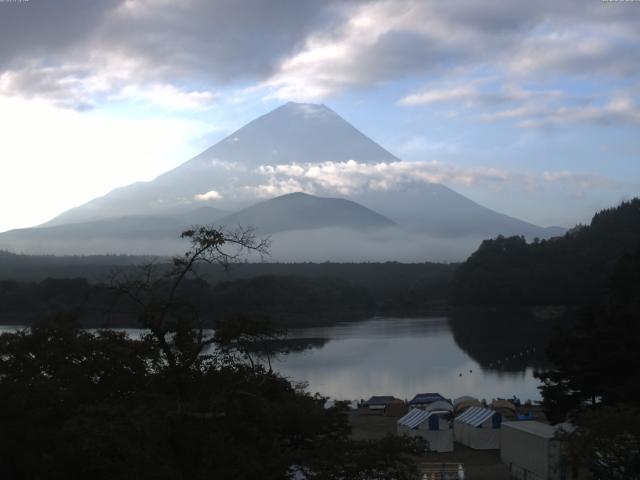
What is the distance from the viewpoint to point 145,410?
13.1 feet

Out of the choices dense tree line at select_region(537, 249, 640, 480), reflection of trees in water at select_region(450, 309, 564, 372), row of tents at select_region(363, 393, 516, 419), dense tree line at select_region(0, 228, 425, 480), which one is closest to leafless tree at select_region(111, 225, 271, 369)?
dense tree line at select_region(0, 228, 425, 480)

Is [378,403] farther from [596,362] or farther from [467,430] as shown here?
[596,362]

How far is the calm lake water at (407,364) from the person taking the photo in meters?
18.4

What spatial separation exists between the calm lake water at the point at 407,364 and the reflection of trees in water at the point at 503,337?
36mm

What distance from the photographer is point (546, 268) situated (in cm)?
4350

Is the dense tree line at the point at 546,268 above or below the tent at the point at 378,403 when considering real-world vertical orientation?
above

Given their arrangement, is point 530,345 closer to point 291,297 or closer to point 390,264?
point 291,297

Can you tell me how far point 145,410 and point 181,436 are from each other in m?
0.24

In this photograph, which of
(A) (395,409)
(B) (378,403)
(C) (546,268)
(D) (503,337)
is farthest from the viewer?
(C) (546,268)

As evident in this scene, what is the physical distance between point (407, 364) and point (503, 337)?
27.3ft

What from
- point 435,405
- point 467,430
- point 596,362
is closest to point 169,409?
point 596,362

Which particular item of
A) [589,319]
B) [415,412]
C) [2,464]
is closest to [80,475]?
[2,464]

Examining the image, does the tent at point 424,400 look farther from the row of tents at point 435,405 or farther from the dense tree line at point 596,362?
the dense tree line at point 596,362

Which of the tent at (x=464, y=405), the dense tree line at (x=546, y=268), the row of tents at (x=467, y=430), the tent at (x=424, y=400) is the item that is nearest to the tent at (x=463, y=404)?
the tent at (x=464, y=405)
